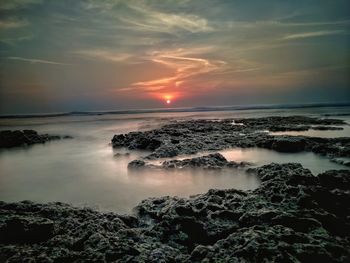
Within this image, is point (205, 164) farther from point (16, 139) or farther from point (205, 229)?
point (16, 139)

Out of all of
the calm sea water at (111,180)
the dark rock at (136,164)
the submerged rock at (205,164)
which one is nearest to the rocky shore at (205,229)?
the calm sea water at (111,180)

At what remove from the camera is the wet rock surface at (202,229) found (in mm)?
2840

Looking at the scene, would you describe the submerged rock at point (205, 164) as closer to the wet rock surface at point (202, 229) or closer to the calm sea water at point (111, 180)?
the calm sea water at point (111, 180)

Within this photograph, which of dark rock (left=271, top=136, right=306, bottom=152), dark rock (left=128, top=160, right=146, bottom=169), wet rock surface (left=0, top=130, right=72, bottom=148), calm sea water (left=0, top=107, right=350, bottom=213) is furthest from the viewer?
wet rock surface (left=0, top=130, right=72, bottom=148)

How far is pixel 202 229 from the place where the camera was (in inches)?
136

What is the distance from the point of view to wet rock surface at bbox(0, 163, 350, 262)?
2840mm

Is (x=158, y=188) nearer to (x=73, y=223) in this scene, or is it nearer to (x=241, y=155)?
(x=73, y=223)

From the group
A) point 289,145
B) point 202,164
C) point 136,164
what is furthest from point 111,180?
point 289,145

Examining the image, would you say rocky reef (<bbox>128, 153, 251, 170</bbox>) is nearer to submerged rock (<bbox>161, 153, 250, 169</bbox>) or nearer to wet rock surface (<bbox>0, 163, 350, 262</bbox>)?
submerged rock (<bbox>161, 153, 250, 169</bbox>)

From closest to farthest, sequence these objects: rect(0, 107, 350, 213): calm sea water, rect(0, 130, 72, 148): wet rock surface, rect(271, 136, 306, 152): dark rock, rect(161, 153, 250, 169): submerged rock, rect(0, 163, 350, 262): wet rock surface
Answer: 1. rect(0, 163, 350, 262): wet rock surface
2. rect(0, 107, 350, 213): calm sea water
3. rect(161, 153, 250, 169): submerged rock
4. rect(271, 136, 306, 152): dark rock
5. rect(0, 130, 72, 148): wet rock surface

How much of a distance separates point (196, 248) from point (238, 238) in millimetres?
417

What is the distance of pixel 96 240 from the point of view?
10.4 feet

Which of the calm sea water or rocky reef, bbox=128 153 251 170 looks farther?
rocky reef, bbox=128 153 251 170

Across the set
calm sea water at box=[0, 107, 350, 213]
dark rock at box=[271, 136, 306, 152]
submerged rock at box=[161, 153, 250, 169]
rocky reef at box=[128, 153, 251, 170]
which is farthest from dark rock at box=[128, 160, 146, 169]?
dark rock at box=[271, 136, 306, 152]
